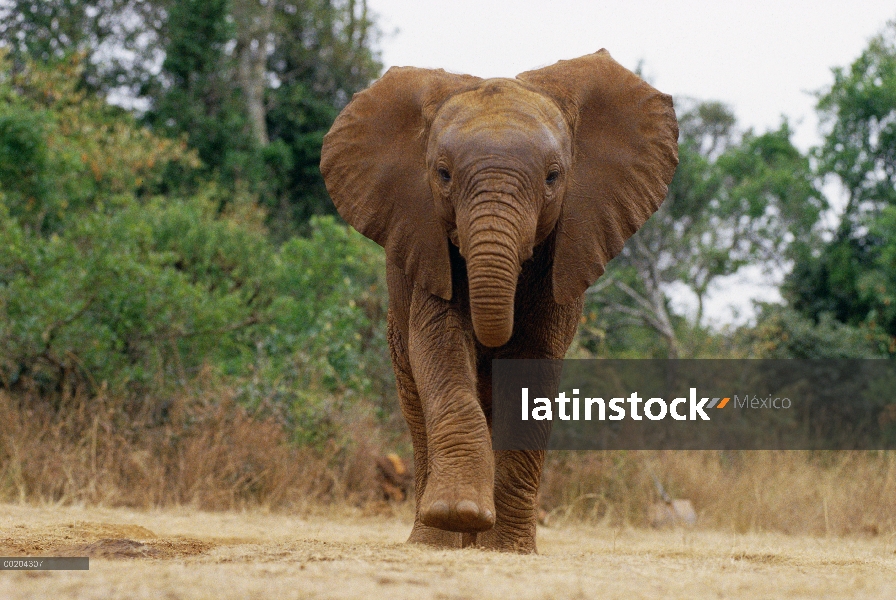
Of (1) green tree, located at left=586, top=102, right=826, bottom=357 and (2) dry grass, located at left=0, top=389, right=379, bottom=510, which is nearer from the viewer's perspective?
(2) dry grass, located at left=0, top=389, right=379, bottom=510

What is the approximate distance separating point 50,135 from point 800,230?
1430 centimetres

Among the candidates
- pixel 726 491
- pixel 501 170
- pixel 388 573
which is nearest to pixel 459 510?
pixel 388 573

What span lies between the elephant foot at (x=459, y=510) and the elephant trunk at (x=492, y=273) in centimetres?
72

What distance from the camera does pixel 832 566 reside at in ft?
17.9

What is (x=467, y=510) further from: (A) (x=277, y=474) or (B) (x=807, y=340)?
(B) (x=807, y=340)

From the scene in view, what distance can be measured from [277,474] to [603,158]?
5.73m

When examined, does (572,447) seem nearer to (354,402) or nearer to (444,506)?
(354,402)

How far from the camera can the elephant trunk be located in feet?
17.0

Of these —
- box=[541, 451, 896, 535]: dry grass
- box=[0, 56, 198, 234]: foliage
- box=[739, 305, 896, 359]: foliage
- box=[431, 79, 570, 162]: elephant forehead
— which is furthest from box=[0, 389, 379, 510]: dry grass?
box=[739, 305, 896, 359]: foliage

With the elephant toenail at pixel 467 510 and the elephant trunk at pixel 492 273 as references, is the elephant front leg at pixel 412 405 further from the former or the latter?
the elephant toenail at pixel 467 510

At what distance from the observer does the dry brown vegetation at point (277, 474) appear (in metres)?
10.0

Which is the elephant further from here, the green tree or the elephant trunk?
the green tree

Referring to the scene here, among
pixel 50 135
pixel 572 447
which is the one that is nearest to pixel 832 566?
pixel 572 447

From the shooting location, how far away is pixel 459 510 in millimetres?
5141
